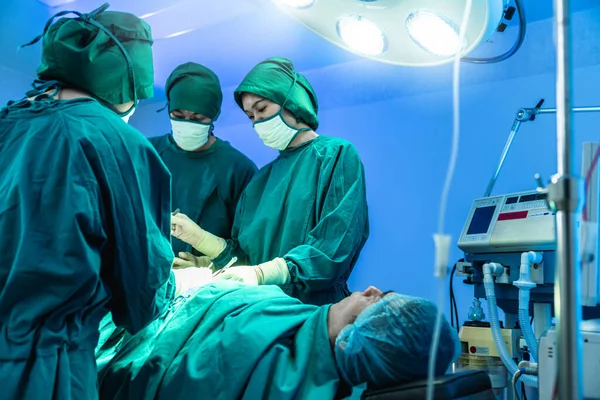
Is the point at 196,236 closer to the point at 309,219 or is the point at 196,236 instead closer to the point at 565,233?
the point at 309,219

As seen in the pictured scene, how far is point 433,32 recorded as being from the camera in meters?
1.25

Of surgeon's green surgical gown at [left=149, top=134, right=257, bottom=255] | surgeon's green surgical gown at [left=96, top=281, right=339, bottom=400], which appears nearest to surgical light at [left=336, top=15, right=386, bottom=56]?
surgeon's green surgical gown at [left=96, top=281, right=339, bottom=400]

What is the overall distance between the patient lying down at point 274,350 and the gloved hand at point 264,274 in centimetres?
41

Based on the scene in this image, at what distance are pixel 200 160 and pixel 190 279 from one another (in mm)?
1097

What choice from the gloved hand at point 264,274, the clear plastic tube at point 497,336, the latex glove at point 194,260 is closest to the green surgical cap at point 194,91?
the latex glove at point 194,260

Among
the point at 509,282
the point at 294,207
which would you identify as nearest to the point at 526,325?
the point at 509,282

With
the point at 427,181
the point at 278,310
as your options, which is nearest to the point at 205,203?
the point at 427,181

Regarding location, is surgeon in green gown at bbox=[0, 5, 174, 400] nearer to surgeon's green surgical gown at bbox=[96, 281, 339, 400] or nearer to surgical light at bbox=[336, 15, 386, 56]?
surgeon's green surgical gown at bbox=[96, 281, 339, 400]

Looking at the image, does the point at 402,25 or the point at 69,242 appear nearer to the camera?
the point at 69,242

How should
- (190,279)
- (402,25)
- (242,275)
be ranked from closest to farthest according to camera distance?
1. (402,25)
2. (190,279)
3. (242,275)

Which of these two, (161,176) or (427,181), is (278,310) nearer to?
(161,176)

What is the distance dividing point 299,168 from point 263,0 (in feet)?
2.95

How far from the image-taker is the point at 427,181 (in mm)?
2891

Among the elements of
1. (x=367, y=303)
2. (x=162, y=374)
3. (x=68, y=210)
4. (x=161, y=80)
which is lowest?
(x=162, y=374)
